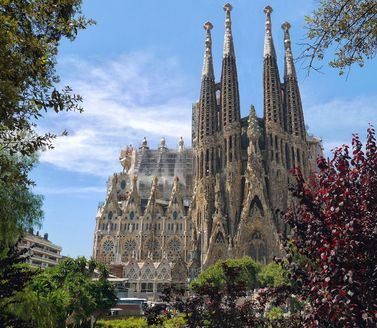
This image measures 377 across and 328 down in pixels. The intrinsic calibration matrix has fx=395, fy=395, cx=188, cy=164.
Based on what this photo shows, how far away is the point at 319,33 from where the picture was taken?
637 centimetres

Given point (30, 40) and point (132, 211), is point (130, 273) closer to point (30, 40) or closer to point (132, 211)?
point (132, 211)

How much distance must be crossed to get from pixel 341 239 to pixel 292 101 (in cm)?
5658

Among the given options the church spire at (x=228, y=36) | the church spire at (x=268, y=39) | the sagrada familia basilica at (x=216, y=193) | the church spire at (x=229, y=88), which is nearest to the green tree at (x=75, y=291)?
the sagrada familia basilica at (x=216, y=193)

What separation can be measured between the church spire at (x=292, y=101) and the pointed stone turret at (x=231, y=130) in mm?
7654

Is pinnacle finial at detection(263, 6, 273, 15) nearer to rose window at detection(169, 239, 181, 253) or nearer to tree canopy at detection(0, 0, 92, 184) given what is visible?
rose window at detection(169, 239, 181, 253)

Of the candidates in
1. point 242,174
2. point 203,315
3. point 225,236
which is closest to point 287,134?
point 242,174

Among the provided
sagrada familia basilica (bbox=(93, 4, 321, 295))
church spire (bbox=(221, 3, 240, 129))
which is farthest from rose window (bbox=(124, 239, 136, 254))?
church spire (bbox=(221, 3, 240, 129))

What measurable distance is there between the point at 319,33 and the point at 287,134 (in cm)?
5247

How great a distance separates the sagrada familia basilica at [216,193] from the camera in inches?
2034

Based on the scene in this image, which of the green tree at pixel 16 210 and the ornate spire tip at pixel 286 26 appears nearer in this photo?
the green tree at pixel 16 210

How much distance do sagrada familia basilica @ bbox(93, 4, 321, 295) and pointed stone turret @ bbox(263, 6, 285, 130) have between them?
0.51ft

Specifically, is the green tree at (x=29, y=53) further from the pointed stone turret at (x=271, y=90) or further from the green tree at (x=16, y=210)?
the pointed stone turret at (x=271, y=90)

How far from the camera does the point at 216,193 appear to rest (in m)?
53.5

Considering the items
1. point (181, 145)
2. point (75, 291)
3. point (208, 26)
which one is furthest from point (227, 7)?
point (75, 291)
